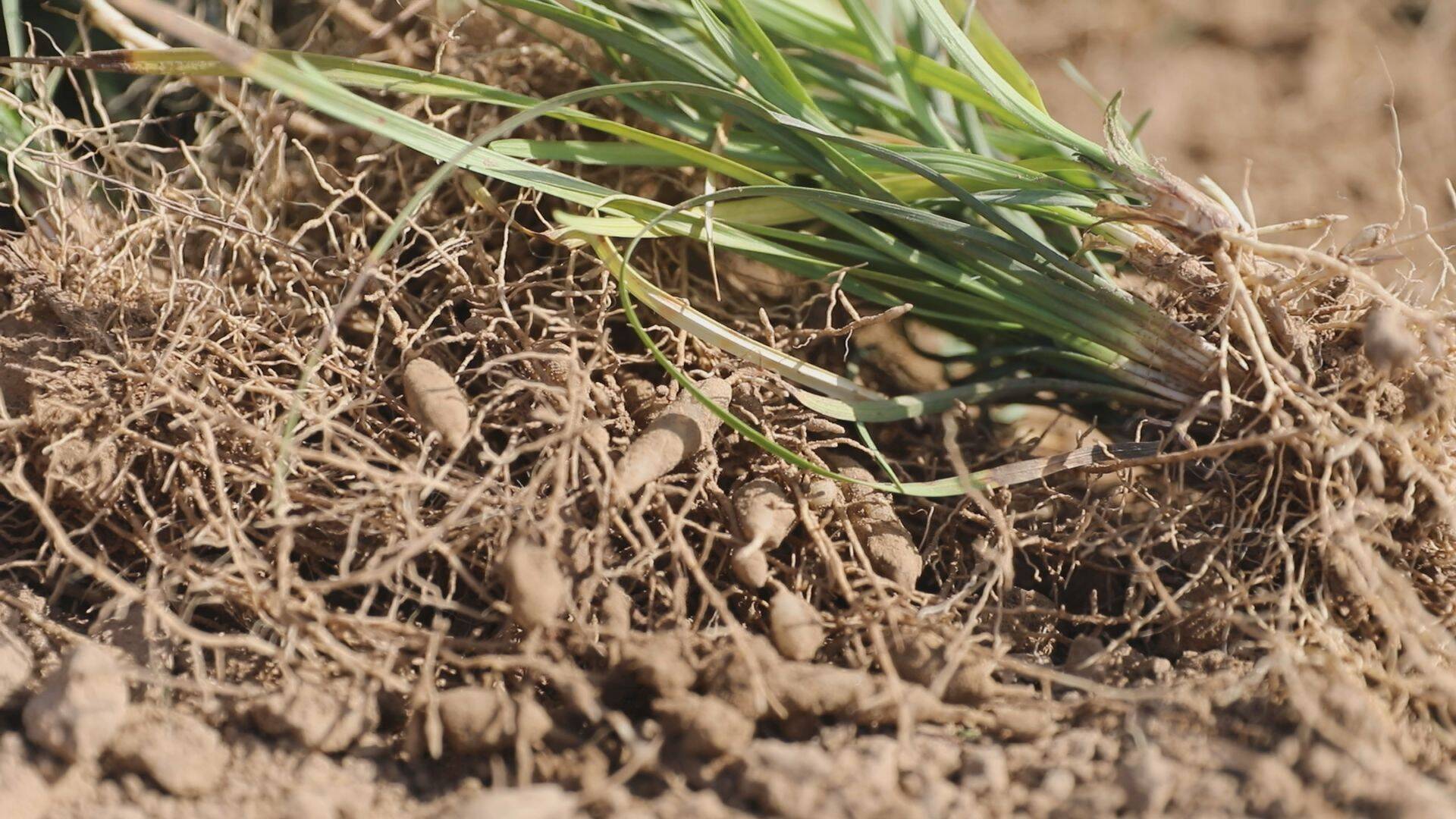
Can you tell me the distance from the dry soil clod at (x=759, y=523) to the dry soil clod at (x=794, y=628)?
4 centimetres

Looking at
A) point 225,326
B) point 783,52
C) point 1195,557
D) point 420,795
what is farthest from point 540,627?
point 783,52

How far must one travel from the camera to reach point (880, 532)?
106 centimetres

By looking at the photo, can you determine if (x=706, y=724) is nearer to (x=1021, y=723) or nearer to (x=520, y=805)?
(x=520, y=805)

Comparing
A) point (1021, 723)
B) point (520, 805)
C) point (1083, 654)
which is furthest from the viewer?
point (1083, 654)

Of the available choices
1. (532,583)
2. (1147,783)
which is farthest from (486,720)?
(1147,783)

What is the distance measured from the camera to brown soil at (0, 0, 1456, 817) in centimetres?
84

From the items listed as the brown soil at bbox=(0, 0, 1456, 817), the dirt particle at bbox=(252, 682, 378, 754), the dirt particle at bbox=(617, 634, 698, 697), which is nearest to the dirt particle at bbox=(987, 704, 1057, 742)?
the brown soil at bbox=(0, 0, 1456, 817)

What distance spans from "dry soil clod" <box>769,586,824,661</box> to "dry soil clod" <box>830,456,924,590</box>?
0.12 meters

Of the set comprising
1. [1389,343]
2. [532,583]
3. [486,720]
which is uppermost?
[1389,343]

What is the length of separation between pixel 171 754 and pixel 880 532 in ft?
2.14

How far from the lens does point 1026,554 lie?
112cm

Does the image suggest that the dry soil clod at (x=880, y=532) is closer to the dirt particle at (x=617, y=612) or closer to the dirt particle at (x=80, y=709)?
the dirt particle at (x=617, y=612)

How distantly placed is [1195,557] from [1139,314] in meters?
0.25

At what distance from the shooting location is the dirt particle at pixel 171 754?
82 centimetres
